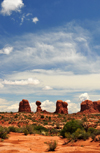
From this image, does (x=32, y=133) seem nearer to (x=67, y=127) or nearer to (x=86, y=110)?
(x=67, y=127)

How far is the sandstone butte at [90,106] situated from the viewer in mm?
78744

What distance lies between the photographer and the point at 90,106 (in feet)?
262

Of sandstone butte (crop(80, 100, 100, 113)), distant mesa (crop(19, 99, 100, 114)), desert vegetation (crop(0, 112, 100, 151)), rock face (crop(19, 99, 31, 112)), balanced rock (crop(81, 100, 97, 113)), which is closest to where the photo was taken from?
desert vegetation (crop(0, 112, 100, 151))

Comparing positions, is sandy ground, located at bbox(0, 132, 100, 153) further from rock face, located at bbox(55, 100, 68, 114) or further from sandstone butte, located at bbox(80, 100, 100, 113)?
sandstone butte, located at bbox(80, 100, 100, 113)

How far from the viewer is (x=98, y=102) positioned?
82.9 metres

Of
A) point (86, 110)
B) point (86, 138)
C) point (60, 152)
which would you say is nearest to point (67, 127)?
point (86, 138)

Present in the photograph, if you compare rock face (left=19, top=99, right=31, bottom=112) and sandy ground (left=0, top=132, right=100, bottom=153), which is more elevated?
rock face (left=19, top=99, right=31, bottom=112)

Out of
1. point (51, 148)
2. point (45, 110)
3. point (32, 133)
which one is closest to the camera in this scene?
point (51, 148)

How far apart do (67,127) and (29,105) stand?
55331 mm

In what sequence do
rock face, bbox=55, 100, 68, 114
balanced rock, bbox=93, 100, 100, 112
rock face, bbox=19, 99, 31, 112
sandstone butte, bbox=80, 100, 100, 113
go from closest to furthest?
rock face, bbox=19, 99, 31, 112 → rock face, bbox=55, 100, 68, 114 → sandstone butte, bbox=80, 100, 100, 113 → balanced rock, bbox=93, 100, 100, 112

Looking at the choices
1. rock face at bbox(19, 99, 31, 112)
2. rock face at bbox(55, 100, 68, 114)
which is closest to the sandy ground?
rock face at bbox(19, 99, 31, 112)

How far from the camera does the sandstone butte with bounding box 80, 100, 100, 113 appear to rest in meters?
78.7

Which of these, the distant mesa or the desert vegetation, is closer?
the desert vegetation

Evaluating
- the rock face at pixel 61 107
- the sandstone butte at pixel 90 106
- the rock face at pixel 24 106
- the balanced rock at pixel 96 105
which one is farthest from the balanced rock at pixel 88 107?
the rock face at pixel 24 106
